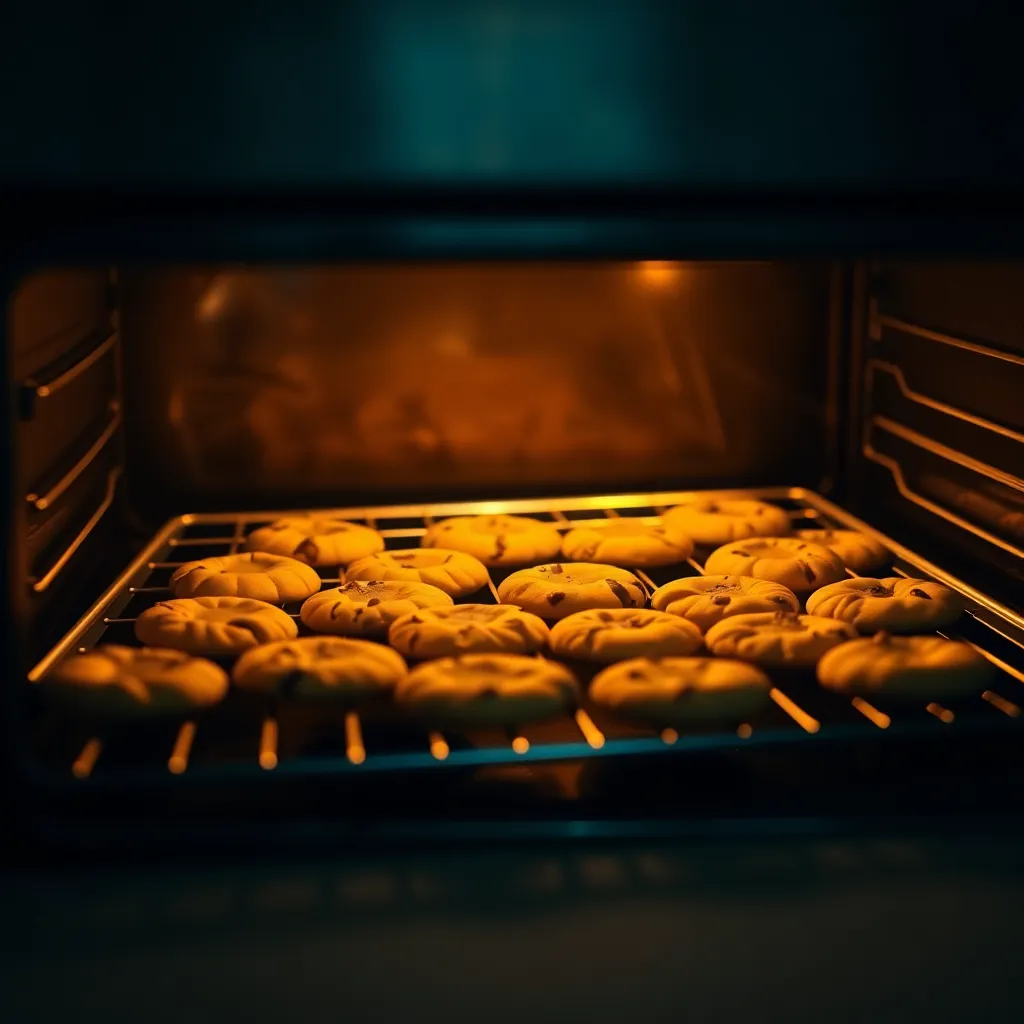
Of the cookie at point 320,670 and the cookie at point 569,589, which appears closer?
the cookie at point 320,670

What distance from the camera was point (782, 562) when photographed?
143 centimetres

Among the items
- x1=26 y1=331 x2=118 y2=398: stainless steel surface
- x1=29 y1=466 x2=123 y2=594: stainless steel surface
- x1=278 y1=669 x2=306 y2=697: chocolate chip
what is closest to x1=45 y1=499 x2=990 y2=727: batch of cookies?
x1=278 y1=669 x2=306 y2=697: chocolate chip

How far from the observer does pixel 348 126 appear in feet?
2.85

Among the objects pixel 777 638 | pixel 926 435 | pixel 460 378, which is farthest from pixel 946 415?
pixel 460 378

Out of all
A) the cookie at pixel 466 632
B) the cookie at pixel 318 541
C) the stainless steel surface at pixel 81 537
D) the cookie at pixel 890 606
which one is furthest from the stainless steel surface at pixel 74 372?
the cookie at pixel 890 606

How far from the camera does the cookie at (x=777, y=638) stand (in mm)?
1184

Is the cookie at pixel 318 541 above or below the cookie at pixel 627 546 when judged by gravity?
above

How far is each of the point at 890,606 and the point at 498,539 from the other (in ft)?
1.48

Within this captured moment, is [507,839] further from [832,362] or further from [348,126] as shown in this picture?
[832,362]

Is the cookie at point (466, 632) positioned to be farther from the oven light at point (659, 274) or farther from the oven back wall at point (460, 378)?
the oven light at point (659, 274)

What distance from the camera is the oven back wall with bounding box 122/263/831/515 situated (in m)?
1.56

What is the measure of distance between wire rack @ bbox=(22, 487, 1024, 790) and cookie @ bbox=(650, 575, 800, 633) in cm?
9

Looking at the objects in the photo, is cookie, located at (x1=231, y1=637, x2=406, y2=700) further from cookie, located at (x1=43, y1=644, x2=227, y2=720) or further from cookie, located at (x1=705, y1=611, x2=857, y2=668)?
cookie, located at (x1=705, y1=611, x2=857, y2=668)

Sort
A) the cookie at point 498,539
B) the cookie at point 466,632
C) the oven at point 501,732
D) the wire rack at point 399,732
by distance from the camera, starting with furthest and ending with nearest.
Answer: the cookie at point 498,539, the cookie at point 466,632, the wire rack at point 399,732, the oven at point 501,732
